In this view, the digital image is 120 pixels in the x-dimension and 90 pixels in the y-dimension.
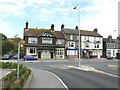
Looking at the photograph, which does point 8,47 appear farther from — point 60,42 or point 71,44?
point 71,44

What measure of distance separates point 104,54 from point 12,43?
31501mm

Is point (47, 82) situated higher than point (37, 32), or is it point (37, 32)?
point (37, 32)

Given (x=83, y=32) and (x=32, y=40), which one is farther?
(x=83, y=32)

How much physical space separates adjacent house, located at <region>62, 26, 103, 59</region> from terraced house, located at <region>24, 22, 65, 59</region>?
2.39 metres

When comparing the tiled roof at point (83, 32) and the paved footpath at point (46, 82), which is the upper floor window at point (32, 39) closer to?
the tiled roof at point (83, 32)

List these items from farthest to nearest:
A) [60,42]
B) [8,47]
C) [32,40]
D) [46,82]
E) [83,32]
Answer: [8,47] < [83,32] < [60,42] < [32,40] < [46,82]

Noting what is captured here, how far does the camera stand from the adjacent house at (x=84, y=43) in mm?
81188

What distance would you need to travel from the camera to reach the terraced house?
2911 inches

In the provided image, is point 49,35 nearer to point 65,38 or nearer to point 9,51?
point 65,38

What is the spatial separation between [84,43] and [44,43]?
15.4 metres

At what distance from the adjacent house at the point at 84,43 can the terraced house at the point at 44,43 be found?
2393 millimetres

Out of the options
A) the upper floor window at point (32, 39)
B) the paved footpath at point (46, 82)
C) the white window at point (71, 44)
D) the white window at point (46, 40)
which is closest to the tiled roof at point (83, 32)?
the white window at point (71, 44)

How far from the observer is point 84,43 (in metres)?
85.6

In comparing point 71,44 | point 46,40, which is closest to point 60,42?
point 71,44
